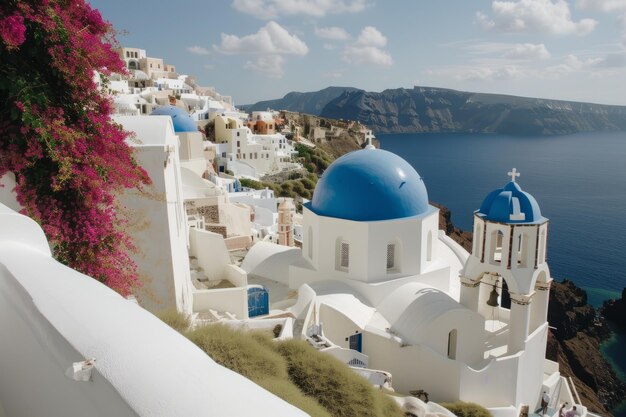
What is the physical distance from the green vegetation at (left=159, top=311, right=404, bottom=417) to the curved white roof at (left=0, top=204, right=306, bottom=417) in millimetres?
3187

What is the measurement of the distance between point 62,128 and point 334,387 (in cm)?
460

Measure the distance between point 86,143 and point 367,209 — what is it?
758 centimetres

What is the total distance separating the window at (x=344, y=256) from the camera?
1184cm

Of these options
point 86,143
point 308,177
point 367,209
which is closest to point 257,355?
point 86,143

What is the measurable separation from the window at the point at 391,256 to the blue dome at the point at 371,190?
0.79 meters

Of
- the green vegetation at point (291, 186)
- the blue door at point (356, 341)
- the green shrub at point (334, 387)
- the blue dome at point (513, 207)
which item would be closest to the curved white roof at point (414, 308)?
the blue door at point (356, 341)

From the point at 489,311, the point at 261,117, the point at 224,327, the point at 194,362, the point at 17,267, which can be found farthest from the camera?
the point at 261,117

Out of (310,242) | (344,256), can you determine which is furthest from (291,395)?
(310,242)

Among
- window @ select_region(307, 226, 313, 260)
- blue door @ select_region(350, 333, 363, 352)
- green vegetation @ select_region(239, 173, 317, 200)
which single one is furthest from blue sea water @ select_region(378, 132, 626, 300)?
blue door @ select_region(350, 333, 363, 352)

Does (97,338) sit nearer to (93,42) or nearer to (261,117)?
(93,42)

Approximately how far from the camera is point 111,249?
16.5 feet

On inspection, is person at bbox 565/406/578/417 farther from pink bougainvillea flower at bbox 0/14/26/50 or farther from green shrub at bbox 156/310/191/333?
pink bougainvillea flower at bbox 0/14/26/50

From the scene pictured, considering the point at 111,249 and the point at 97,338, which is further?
the point at 111,249

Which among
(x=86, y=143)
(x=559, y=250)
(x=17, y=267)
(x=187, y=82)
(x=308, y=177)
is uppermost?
(x=187, y=82)
